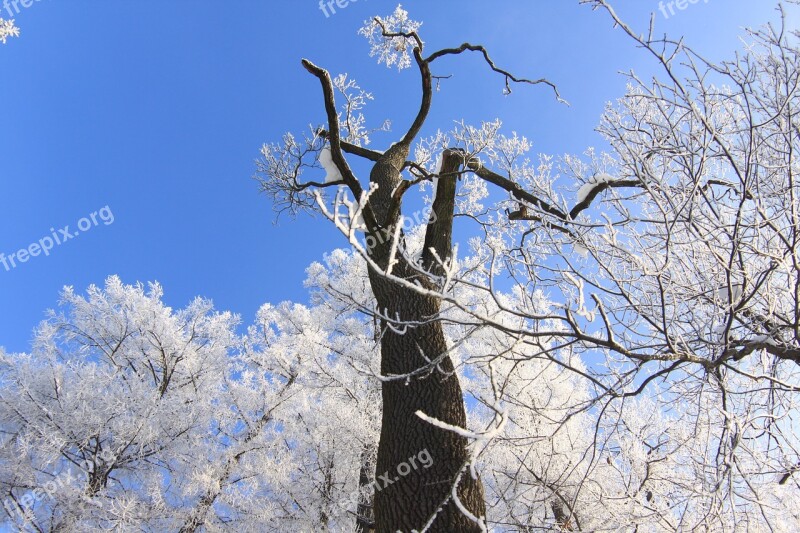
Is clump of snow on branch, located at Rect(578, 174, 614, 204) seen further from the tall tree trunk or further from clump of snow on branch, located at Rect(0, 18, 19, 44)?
clump of snow on branch, located at Rect(0, 18, 19, 44)

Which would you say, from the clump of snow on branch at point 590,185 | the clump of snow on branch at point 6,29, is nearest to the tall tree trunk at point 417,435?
the clump of snow on branch at point 590,185

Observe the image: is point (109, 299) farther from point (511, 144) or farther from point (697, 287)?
point (697, 287)

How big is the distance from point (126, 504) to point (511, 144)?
6.35 meters

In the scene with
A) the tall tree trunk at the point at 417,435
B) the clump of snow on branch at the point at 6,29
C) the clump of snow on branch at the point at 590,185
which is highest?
→ the clump of snow on branch at the point at 6,29

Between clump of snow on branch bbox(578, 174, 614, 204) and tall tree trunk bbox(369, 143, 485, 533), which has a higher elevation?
clump of snow on branch bbox(578, 174, 614, 204)

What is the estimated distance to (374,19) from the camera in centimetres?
556

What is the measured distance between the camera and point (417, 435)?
102 inches

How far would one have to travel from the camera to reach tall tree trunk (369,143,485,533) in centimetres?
238

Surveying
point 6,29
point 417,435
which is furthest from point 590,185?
point 6,29

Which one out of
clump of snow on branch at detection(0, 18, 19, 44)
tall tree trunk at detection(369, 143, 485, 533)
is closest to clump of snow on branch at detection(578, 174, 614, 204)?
tall tree trunk at detection(369, 143, 485, 533)

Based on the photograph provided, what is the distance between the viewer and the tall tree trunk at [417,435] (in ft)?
7.82

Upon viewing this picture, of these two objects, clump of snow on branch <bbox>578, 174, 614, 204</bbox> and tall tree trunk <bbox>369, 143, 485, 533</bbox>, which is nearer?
tall tree trunk <bbox>369, 143, 485, 533</bbox>

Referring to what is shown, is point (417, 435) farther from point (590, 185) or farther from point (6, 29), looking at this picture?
point (6, 29)

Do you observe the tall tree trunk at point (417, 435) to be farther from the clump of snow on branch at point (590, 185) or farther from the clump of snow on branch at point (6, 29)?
the clump of snow on branch at point (6, 29)
